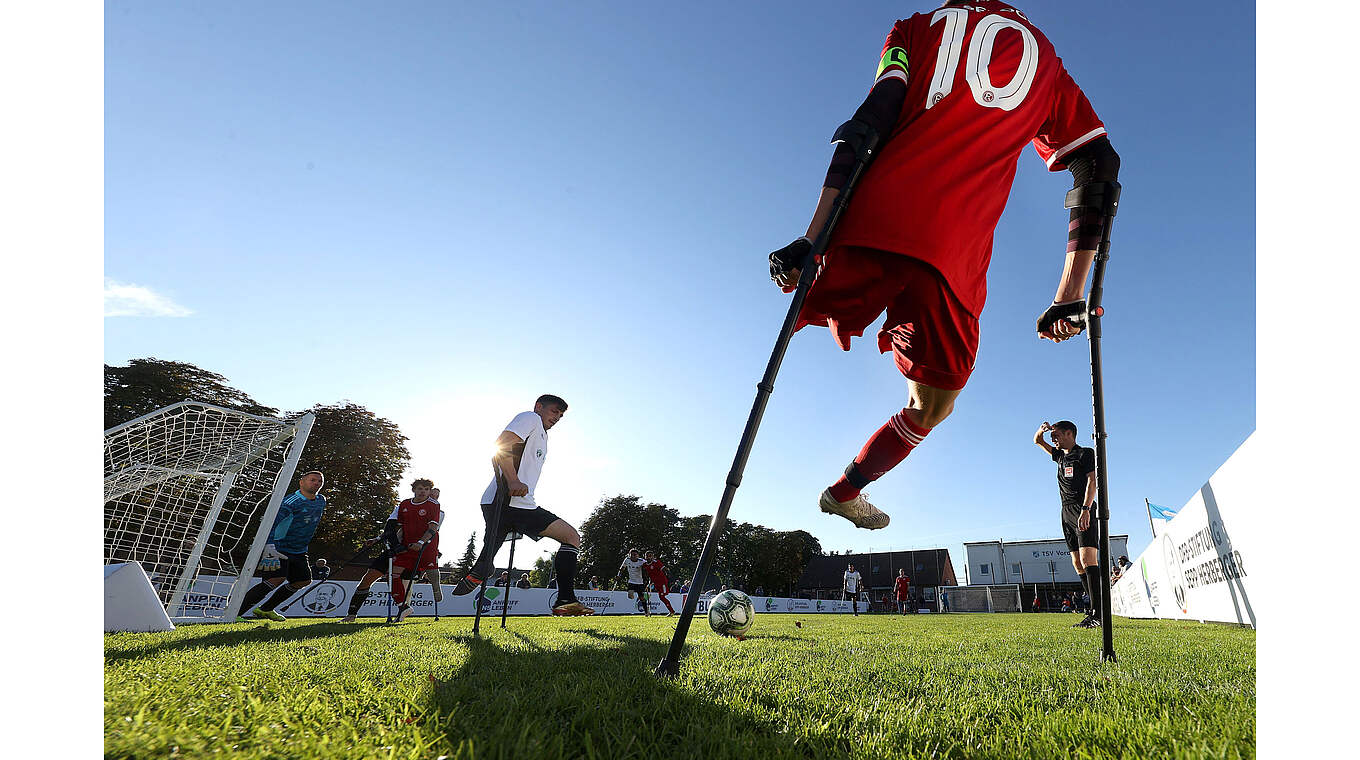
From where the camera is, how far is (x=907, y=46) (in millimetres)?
2719

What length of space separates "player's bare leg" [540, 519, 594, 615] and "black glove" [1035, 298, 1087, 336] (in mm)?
4708

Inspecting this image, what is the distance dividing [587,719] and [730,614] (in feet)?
10.7

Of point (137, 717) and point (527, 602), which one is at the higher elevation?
point (137, 717)

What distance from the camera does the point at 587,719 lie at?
64.8 inches

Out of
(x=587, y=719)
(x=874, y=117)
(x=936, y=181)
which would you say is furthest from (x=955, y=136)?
(x=587, y=719)

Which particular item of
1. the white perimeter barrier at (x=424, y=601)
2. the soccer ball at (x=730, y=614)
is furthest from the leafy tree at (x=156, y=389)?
the soccer ball at (x=730, y=614)

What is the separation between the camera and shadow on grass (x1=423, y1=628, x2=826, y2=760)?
1.35 meters

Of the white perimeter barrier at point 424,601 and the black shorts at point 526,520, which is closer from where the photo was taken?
the black shorts at point 526,520

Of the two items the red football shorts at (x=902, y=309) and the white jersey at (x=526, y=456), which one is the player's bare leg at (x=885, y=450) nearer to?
the red football shorts at (x=902, y=309)

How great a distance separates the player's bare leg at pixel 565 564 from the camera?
6.08 m

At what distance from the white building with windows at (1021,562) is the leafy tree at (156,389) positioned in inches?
2902

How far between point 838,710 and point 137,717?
1.92m

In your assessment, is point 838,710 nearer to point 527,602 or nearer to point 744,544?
point 527,602
